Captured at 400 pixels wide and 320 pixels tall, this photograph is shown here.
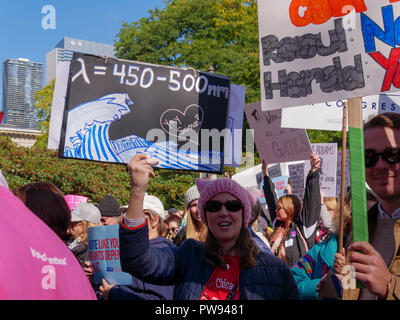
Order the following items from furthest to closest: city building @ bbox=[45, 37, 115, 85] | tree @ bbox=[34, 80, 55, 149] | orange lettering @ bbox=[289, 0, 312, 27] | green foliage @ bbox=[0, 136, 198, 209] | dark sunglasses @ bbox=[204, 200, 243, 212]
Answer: tree @ bbox=[34, 80, 55, 149], green foliage @ bbox=[0, 136, 198, 209], city building @ bbox=[45, 37, 115, 85], orange lettering @ bbox=[289, 0, 312, 27], dark sunglasses @ bbox=[204, 200, 243, 212]

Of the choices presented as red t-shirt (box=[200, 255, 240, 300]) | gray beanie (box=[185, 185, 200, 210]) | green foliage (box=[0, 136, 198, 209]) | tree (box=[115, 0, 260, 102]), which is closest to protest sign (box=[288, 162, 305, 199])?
gray beanie (box=[185, 185, 200, 210])

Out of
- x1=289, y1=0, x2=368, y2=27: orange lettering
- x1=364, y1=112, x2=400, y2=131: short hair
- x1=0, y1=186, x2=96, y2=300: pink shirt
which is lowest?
x1=0, y1=186, x2=96, y2=300: pink shirt

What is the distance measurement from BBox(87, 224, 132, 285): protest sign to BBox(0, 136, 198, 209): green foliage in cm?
1511

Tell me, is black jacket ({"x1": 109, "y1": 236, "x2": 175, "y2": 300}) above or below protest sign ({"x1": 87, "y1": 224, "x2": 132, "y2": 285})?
Result: below

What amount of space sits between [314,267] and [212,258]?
873 millimetres

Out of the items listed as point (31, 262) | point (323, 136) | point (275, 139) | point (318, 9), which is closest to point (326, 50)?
point (318, 9)

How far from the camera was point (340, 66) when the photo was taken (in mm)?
2967

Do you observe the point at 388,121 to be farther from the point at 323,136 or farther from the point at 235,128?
the point at 323,136

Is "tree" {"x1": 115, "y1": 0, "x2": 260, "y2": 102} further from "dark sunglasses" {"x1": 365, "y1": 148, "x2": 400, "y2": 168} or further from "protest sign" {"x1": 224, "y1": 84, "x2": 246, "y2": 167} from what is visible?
"dark sunglasses" {"x1": 365, "y1": 148, "x2": 400, "y2": 168}

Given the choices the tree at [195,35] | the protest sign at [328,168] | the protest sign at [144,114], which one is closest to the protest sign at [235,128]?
the protest sign at [144,114]

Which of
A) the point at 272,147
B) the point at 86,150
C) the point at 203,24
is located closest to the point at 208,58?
the point at 203,24

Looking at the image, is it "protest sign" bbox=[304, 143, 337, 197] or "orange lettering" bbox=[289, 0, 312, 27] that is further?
"protest sign" bbox=[304, 143, 337, 197]

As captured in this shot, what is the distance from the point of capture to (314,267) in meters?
3.08

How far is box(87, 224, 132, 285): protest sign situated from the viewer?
3.44m
